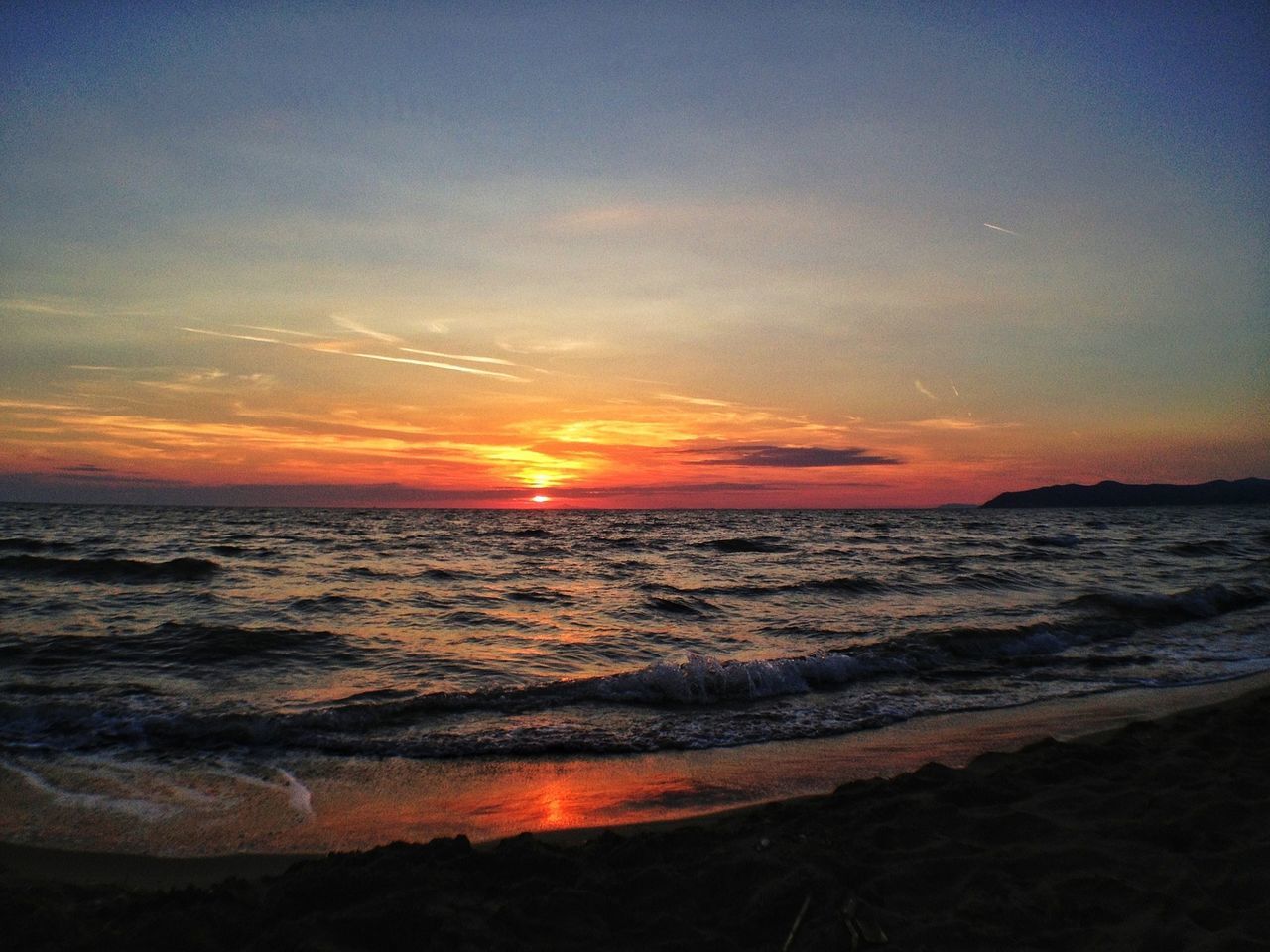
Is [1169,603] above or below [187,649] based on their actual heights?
above

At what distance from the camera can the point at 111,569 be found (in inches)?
856

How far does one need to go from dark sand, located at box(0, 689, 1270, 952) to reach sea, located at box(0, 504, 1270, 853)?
3.05 feet

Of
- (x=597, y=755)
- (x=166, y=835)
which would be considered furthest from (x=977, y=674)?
(x=166, y=835)

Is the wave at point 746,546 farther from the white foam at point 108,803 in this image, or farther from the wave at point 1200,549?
the white foam at point 108,803

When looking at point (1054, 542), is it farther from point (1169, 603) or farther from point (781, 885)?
point (781, 885)

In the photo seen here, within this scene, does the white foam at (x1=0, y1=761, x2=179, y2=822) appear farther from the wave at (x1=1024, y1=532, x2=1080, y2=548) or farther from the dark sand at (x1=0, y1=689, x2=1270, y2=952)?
the wave at (x1=1024, y1=532, x2=1080, y2=548)

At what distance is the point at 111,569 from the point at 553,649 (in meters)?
17.6

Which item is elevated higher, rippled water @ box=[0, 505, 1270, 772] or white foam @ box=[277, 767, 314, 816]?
white foam @ box=[277, 767, 314, 816]

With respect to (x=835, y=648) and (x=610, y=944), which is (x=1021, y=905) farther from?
(x=835, y=648)

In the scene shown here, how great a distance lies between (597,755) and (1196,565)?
27792 millimetres

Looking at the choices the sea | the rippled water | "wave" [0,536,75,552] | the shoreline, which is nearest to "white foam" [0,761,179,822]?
the sea

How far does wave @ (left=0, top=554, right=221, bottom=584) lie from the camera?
20438 mm

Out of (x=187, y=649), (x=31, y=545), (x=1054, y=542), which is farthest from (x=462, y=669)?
(x=1054, y=542)

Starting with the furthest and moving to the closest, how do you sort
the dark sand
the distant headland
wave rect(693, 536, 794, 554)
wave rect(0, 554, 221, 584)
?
1. the distant headland
2. wave rect(693, 536, 794, 554)
3. wave rect(0, 554, 221, 584)
4. the dark sand
